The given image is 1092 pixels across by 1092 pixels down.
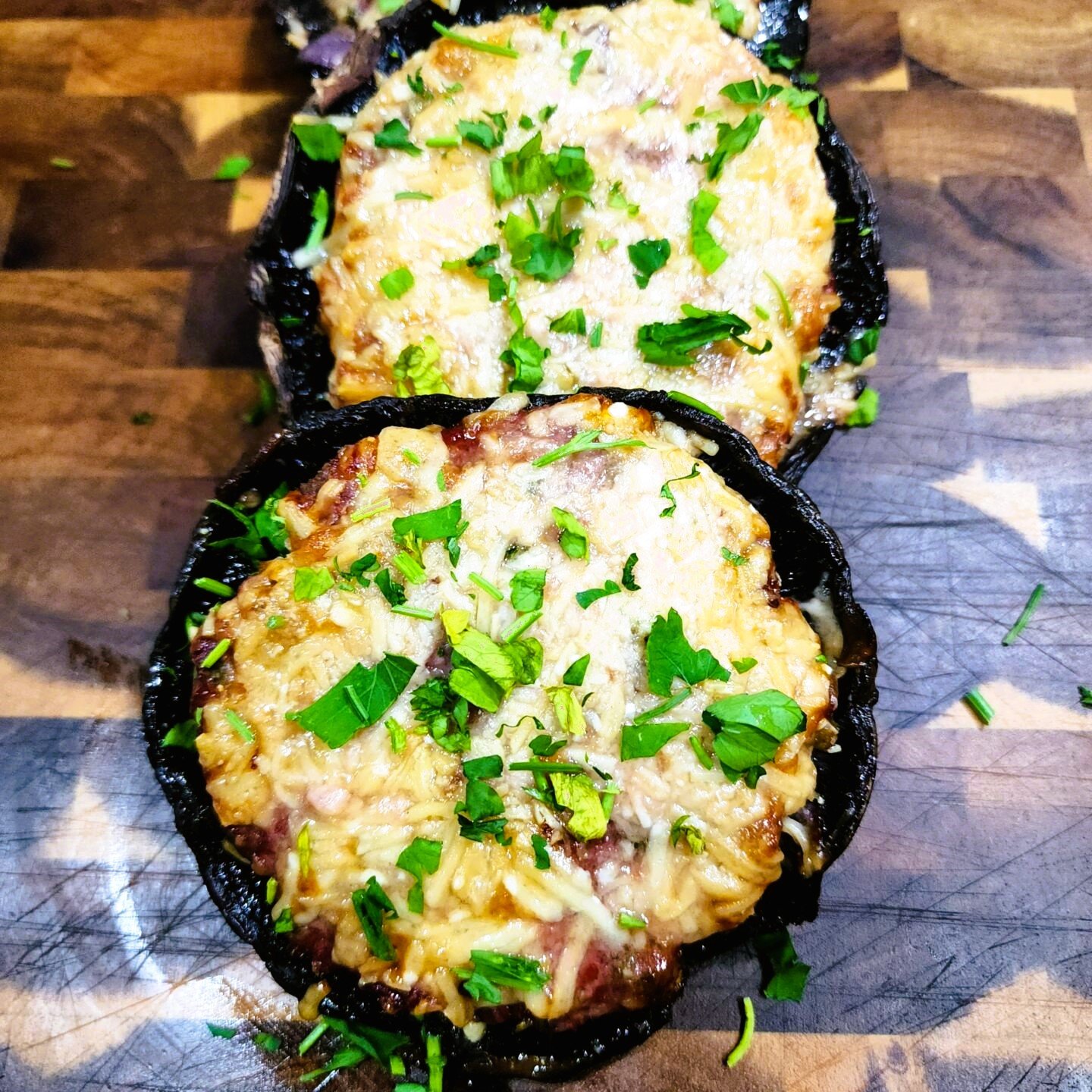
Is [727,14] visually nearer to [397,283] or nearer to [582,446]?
[397,283]

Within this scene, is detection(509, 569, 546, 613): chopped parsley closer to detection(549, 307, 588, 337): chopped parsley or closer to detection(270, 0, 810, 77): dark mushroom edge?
detection(549, 307, 588, 337): chopped parsley

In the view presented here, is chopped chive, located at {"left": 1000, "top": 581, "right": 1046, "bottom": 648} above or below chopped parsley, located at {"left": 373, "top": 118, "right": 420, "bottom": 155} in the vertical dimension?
below

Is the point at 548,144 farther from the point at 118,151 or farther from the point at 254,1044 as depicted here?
the point at 254,1044

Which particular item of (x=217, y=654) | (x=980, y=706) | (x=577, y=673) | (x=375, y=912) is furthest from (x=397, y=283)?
(x=980, y=706)

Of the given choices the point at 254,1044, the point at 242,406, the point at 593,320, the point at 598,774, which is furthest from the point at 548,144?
the point at 254,1044

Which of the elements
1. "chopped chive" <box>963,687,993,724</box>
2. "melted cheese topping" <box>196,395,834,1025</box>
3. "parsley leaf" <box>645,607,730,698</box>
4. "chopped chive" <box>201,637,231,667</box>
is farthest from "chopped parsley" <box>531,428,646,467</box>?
"chopped chive" <box>963,687,993,724</box>
